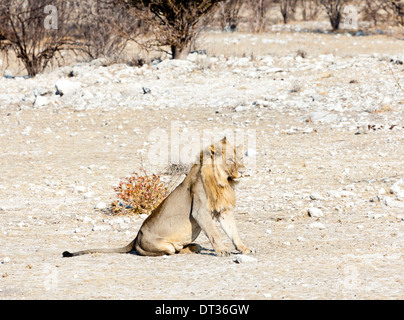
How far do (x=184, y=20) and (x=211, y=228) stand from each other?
14.1 meters

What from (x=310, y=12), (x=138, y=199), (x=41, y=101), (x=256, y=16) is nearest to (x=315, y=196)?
(x=138, y=199)

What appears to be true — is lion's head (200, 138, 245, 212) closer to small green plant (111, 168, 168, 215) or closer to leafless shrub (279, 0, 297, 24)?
small green plant (111, 168, 168, 215)

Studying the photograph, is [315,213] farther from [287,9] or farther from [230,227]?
[287,9]

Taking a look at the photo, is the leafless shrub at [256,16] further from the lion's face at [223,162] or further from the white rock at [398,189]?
the lion's face at [223,162]

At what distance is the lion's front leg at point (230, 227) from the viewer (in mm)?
5492

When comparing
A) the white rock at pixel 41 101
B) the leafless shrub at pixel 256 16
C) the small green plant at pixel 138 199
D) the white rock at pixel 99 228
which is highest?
the leafless shrub at pixel 256 16

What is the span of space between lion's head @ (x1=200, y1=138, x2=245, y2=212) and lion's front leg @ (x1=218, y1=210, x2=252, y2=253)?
0.07 metres

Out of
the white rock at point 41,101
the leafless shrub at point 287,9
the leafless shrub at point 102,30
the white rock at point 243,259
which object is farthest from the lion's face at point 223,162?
the leafless shrub at point 287,9

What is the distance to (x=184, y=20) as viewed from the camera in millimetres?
18781

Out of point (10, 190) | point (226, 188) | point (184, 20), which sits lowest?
point (10, 190)

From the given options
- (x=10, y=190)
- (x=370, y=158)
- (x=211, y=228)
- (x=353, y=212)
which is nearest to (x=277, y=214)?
(x=353, y=212)

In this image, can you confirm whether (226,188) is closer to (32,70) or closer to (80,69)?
(80,69)

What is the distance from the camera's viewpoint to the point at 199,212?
5449 millimetres

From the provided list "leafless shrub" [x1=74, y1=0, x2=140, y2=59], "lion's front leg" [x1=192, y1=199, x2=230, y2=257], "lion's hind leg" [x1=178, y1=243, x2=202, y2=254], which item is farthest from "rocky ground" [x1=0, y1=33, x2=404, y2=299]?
"leafless shrub" [x1=74, y1=0, x2=140, y2=59]
